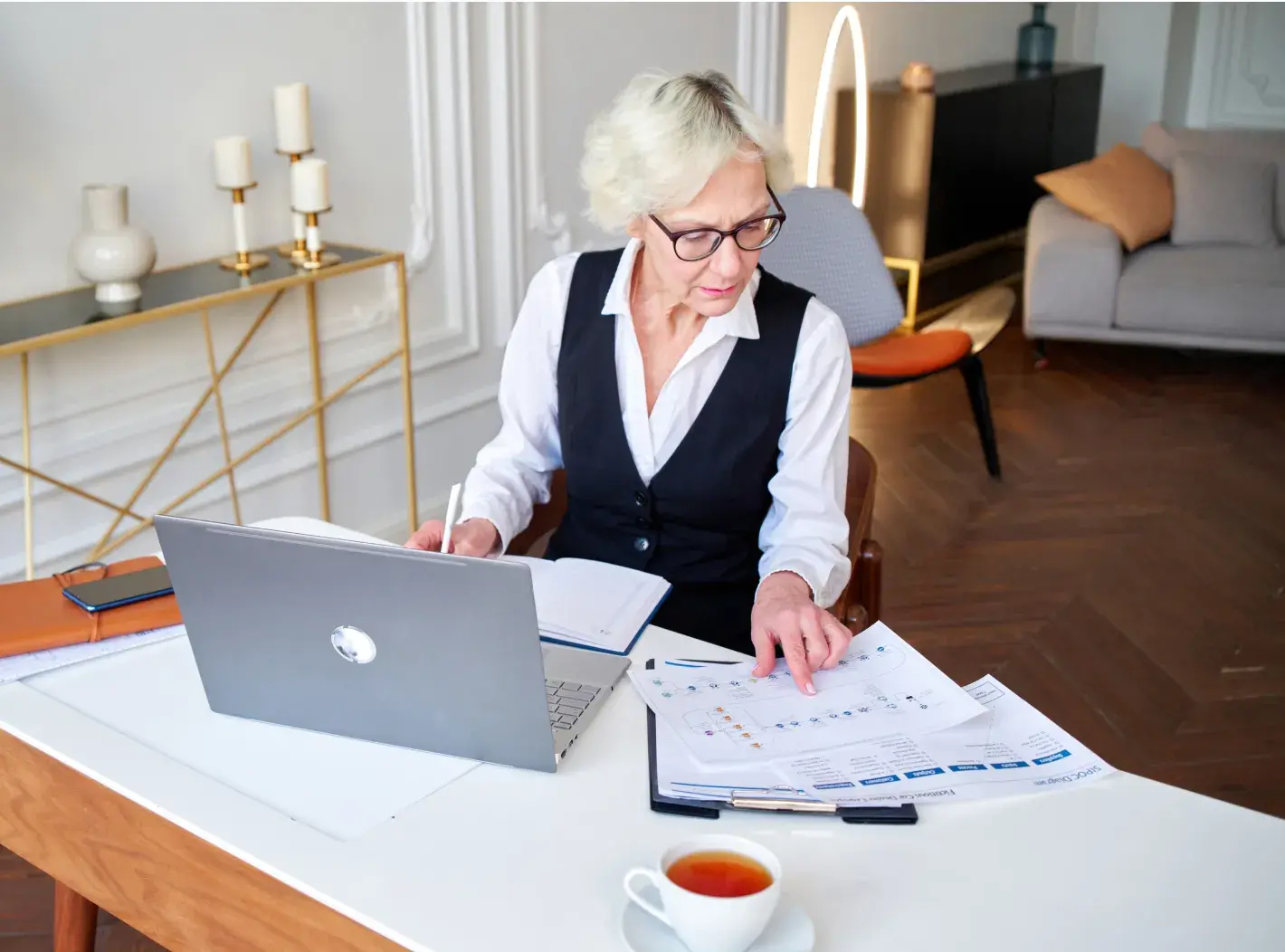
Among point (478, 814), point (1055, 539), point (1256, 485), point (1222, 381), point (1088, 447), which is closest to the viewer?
point (478, 814)

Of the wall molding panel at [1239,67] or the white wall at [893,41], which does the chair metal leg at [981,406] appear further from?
the wall molding panel at [1239,67]

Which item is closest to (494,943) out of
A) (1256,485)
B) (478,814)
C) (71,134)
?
(478,814)

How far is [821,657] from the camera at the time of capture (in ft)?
4.71

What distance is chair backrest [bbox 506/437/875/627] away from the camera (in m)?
2.17

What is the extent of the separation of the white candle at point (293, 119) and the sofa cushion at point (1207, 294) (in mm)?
3487

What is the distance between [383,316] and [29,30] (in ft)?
3.55

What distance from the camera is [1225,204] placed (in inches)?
213

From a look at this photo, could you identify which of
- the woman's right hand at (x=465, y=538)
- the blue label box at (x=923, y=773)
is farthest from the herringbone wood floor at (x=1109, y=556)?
the blue label box at (x=923, y=773)

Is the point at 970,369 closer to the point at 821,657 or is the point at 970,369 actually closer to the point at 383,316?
the point at 383,316

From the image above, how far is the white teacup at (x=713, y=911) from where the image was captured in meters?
0.97

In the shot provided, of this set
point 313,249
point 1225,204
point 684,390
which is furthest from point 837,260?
point 1225,204

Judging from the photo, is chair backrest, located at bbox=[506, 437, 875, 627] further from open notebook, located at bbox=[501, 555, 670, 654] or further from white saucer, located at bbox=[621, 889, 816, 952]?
white saucer, located at bbox=[621, 889, 816, 952]

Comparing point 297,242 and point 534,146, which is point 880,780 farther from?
point 534,146

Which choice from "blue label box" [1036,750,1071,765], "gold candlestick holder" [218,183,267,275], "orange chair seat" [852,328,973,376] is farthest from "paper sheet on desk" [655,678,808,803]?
"orange chair seat" [852,328,973,376]
